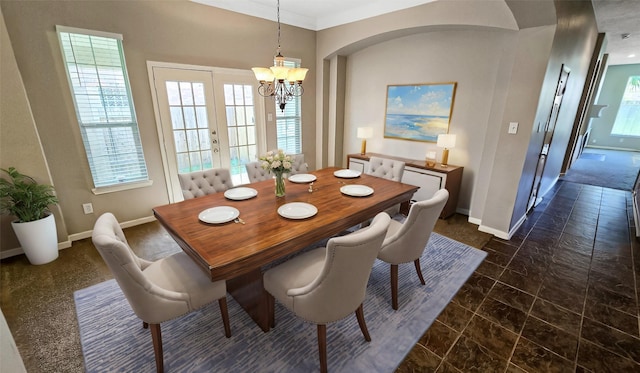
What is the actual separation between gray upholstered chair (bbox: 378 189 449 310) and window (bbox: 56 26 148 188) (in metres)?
3.22

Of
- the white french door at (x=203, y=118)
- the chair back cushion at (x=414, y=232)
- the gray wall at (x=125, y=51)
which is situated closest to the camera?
the chair back cushion at (x=414, y=232)

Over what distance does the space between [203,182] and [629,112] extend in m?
13.2

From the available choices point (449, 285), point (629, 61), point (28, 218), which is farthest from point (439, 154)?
point (629, 61)

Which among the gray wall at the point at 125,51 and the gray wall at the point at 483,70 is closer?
the gray wall at the point at 125,51

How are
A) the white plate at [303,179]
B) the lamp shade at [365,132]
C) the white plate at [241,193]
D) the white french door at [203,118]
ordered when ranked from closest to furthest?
the white plate at [241,193]
the white plate at [303,179]
the white french door at [203,118]
the lamp shade at [365,132]

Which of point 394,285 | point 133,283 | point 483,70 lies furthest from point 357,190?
point 483,70

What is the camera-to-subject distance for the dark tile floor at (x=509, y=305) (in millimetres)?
1695

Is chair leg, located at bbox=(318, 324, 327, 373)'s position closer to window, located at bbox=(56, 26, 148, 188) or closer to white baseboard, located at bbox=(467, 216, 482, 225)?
white baseboard, located at bbox=(467, 216, 482, 225)

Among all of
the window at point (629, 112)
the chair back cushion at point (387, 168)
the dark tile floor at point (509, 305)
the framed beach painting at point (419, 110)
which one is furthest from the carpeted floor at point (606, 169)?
the chair back cushion at point (387, 168)

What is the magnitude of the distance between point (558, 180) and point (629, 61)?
6046 millimetres

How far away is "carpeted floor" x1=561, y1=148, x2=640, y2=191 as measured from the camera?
545 cm

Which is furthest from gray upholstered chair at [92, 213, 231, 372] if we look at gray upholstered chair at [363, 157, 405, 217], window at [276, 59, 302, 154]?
window at [276, 59, 302, 154]

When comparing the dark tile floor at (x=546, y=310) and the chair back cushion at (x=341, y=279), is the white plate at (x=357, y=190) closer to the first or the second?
the chair back cushion at (x=341, y=279)

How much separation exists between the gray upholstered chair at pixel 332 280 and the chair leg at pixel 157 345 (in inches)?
25.6
